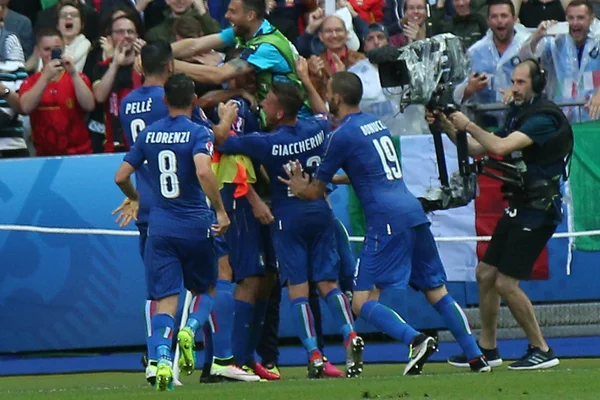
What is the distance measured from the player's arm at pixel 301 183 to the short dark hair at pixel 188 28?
272 cm

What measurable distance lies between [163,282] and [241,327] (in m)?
1.51

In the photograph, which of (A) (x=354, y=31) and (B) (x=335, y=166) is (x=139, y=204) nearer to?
(B) (x=335, y=166)

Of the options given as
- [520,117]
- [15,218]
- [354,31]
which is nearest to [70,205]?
[15,218]

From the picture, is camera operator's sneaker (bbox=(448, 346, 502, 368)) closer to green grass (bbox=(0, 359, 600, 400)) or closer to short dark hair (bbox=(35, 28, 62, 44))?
green grass (bbox=(0, 359, 600, 400))

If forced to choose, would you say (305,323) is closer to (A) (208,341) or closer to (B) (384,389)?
(A) (208,341)

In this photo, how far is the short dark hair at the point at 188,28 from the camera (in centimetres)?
1370

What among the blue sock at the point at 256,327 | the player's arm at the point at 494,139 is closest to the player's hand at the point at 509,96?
the player's arm at the point at 494,139

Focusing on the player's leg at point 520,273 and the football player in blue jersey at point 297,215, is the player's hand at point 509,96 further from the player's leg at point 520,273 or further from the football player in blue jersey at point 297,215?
the football player in blue jersey at point 297,215

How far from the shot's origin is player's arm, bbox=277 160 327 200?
37.1 feet

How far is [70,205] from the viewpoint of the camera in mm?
14195

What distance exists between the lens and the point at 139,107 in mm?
11258

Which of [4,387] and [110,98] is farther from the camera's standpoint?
[110,98]

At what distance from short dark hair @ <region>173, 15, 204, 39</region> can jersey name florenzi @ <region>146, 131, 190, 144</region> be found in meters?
3.33

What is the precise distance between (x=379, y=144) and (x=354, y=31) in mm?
4830
